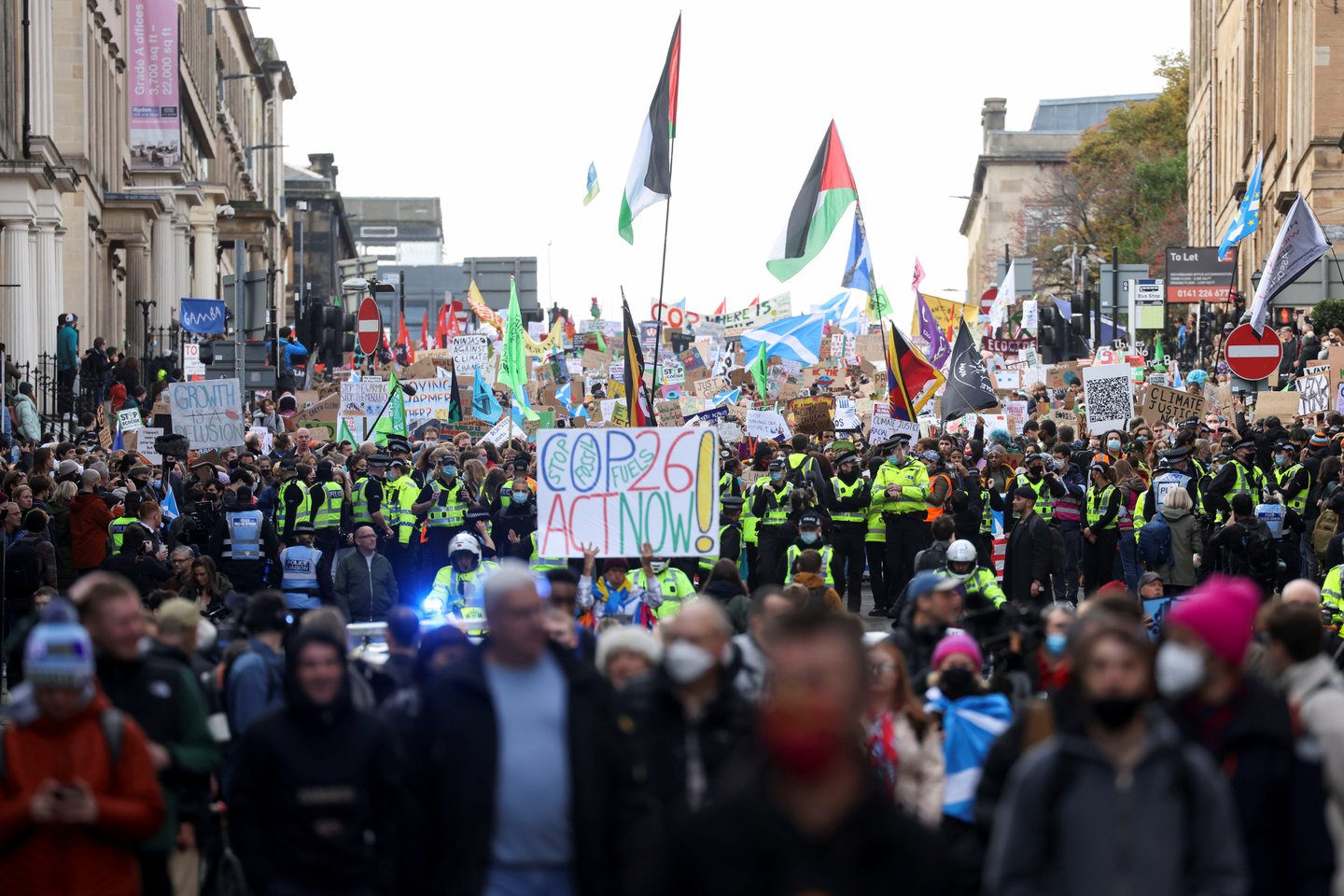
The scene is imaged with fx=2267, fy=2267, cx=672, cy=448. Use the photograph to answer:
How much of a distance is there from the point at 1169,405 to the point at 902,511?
313 inches

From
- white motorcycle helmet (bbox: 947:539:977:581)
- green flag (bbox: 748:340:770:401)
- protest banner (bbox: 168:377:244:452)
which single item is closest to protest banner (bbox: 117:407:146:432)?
protest banner (bbox: 168:377:244:452)

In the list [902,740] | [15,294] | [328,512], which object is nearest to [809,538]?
[328,512]

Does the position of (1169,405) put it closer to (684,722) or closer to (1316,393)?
(1316,393)

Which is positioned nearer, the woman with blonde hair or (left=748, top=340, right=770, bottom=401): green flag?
the woman with blonde hair

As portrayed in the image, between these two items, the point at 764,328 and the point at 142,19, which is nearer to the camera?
the point at 764,328

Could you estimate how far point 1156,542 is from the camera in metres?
18.4

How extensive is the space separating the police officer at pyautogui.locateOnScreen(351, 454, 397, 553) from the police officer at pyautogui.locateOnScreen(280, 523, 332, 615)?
1.31 meters

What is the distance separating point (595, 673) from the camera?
652 cm

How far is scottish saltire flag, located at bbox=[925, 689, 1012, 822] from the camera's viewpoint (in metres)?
7.92

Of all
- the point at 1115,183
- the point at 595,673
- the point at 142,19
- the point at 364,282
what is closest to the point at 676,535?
the point at 595,673

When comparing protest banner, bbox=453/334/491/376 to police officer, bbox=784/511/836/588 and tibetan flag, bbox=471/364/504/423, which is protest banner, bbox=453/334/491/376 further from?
police officer, bbox=784/511/836/588

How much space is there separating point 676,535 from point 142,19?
35532 mm

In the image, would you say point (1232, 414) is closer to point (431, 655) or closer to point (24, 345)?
point (24, 345)

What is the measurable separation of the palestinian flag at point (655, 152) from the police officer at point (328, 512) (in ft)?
12.1
